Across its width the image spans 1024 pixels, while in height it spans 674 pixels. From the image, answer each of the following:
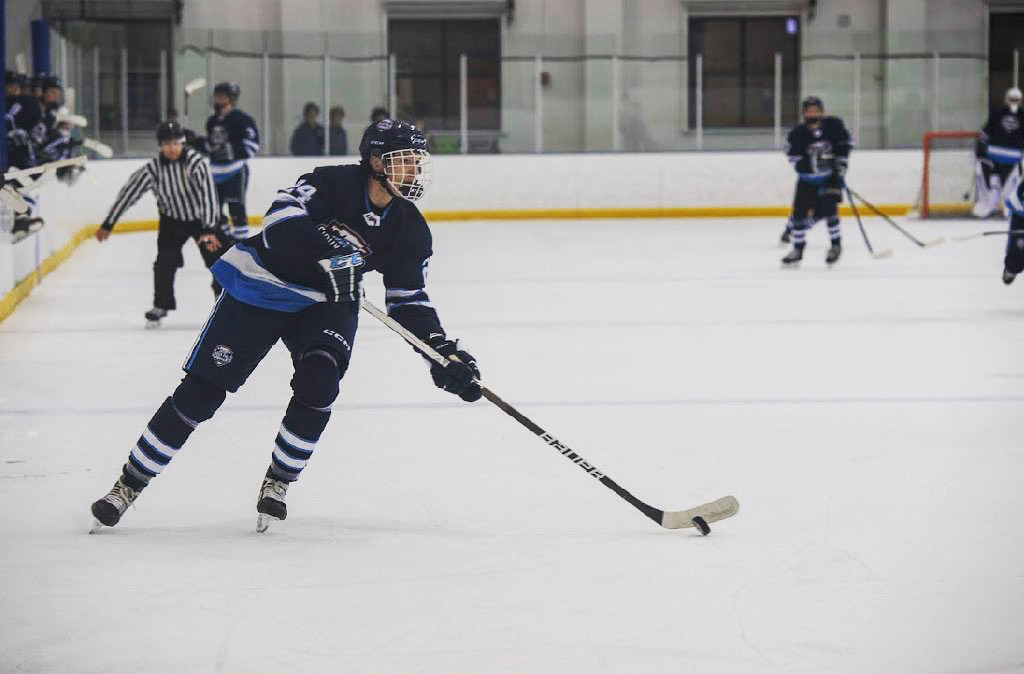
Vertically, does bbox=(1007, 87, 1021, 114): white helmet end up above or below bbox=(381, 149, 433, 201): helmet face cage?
above

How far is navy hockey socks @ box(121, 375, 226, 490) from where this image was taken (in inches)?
131

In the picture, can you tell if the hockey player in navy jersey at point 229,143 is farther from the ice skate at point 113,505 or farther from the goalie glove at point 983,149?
the ice skate at point 113,505

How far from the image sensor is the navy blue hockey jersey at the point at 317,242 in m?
3.26

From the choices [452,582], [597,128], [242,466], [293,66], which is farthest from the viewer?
[597,128]

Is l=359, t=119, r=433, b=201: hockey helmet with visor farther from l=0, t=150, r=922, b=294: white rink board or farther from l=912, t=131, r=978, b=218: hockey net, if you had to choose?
l=912, t=131, r=978, b=218: hockey net

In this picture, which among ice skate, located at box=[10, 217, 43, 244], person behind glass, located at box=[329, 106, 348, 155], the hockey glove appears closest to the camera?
the hockey glove

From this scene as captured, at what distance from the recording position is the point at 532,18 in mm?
17609

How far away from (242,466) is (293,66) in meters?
11.7

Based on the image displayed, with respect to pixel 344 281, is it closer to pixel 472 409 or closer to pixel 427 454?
pixel 427 454

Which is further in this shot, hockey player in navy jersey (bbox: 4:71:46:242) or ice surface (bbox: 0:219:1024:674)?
hockey player in navy jersey (bbox: 4:71:46:242)

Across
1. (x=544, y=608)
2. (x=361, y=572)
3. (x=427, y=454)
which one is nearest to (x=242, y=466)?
(x=427, y=454)

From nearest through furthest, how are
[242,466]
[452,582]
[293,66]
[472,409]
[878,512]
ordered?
[452,582], [878,512], [242,466], [472,409], [293,66]

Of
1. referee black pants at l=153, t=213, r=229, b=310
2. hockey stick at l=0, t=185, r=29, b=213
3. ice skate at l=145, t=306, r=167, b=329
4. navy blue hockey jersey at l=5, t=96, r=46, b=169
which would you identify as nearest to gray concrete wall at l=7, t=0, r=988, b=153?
navy blue hockey jersey at l=5, t=96, r=46, b=169

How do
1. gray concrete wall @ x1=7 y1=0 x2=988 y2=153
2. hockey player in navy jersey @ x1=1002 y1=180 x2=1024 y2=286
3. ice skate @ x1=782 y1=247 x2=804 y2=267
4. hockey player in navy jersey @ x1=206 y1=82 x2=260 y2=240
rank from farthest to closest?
gray concrete wall @ x1=7 y1=0 x2=988 y2=153, ice skate @ x1=782 y1=247 x2=804 y2=267, hockey player in navy jersey @ x1=206 y1=82 x2=260 y2=240, hockey player in navy jersey @ x1=1002 y1=180 x2=1024 y2=286
